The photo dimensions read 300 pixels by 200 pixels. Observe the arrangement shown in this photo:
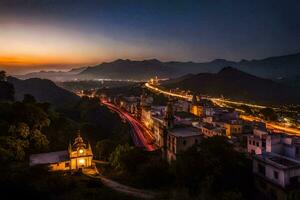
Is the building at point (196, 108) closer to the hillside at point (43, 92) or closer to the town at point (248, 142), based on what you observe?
the town at point (248, 142)

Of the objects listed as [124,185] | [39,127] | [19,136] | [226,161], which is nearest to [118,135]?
[39,127]

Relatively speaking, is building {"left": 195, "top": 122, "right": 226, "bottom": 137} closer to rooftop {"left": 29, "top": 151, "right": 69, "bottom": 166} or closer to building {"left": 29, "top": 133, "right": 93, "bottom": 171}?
building {"left": 29, "top": 133, "right": 93, "bottom": 171}

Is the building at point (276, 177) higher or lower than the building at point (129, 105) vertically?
lower

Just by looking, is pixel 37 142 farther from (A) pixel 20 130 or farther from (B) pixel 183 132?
(B) pixel 183 132

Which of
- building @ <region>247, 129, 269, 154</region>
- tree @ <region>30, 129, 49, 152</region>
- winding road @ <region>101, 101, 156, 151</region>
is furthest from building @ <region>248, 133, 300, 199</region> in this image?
tree @ <region>30, 129, 49, 152</region>

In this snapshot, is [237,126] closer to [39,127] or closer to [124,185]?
[124,185]

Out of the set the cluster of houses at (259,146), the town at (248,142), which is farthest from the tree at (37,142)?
the cluster of houses at (259,146)

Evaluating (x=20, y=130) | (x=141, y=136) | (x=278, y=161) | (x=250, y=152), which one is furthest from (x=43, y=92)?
(x=278, y=161)
